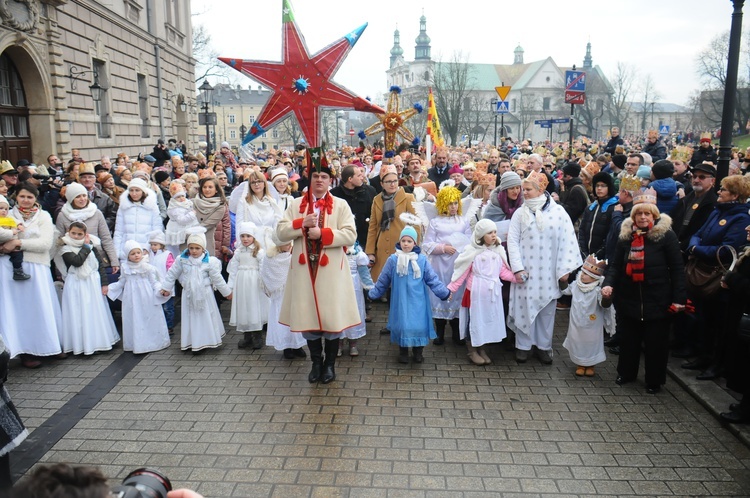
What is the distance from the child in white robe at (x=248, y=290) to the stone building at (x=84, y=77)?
11.2 metres

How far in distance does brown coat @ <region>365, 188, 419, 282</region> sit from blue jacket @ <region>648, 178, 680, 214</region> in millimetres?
3229

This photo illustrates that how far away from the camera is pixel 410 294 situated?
20.8ft

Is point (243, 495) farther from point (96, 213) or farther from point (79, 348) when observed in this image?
point (96, 213)

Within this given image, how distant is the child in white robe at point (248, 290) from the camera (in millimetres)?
7027

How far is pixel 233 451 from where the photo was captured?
4.57 m

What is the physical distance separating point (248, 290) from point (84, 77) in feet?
50.0

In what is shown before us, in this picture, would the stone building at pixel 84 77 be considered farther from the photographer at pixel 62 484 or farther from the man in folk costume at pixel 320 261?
the photographer at pixel 62 484

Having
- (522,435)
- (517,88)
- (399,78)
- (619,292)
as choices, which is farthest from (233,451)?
(399,78)

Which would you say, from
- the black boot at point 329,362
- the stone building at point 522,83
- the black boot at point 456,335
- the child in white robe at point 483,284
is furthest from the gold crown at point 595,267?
the stone building at point 522,83

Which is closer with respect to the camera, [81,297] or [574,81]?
[81,297]

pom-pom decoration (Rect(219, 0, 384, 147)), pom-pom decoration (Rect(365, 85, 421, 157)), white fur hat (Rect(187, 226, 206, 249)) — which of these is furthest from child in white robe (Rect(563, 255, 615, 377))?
pom-pom decoration (Rect(365, 85, 421, 157))

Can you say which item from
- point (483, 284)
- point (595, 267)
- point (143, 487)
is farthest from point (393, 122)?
point (143, 487)

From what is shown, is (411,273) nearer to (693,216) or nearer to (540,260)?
(540,260)

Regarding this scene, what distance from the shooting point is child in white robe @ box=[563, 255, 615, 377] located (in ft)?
19.7
